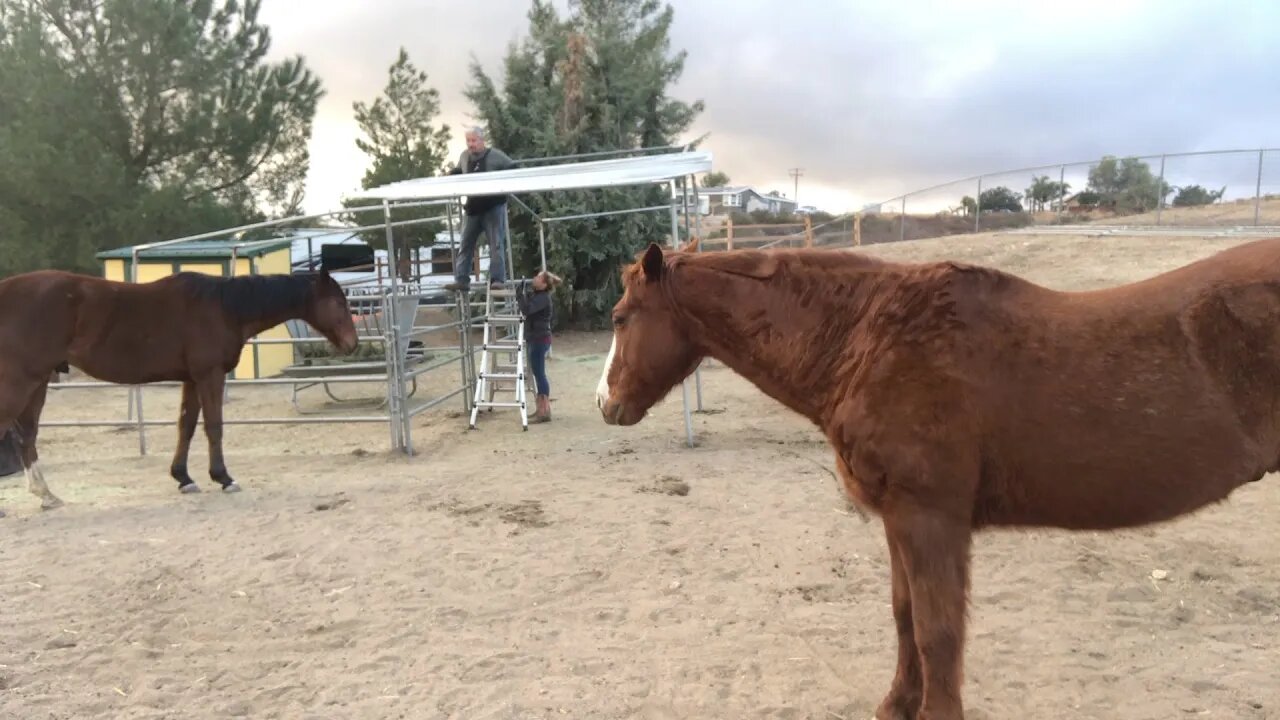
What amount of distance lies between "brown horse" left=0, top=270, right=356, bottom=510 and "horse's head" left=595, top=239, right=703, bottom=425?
4902 mm

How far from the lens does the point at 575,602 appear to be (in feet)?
13.2

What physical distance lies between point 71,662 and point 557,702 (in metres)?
2.24

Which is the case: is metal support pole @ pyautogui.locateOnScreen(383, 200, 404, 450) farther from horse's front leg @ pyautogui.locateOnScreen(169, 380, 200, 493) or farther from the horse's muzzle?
the horse's muzzle

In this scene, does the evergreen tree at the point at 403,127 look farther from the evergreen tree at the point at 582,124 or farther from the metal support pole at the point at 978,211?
the metal support pole at the point at 978,211

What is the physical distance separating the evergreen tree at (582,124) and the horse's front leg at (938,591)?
49.2 ft

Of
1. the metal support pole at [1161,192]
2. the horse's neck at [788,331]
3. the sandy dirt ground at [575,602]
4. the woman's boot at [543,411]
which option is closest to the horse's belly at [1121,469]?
the horse's neck at [788,331]

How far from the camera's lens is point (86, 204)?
486 inches

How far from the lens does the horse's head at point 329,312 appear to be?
23.7 ft

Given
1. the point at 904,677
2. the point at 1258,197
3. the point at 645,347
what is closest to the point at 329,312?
the point at 645,347

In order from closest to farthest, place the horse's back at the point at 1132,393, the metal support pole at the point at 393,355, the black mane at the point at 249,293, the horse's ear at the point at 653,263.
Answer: the horse's back at the point at 1132,393, the horse's ear at the point at 653,263, the black mane at the point at 249,293, the metal support pole at the point at 393,355

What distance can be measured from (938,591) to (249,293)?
6302 millimetres

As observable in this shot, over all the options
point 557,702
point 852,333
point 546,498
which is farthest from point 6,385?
point 852,333

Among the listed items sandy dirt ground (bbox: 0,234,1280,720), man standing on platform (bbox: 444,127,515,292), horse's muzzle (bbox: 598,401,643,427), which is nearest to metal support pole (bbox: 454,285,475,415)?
man standing on platform (bbox: 444,127,515,292)

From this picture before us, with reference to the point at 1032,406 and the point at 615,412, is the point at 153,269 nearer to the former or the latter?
the point at 615,412
